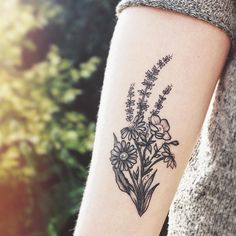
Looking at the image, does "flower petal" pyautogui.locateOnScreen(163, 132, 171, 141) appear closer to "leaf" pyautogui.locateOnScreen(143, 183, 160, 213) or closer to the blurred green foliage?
"leaf" pyautogui.locateOnScreen(143, 183, 160, 213)

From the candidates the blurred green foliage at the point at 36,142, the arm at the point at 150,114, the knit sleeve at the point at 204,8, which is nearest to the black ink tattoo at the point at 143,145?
the arm at the point at 150,114

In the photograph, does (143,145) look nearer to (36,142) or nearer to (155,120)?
(155,120)

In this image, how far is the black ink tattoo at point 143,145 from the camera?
117 cm

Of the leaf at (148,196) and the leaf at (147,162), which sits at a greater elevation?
the leaf at (147,162)

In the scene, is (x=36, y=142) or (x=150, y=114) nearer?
(x=150, y=114)

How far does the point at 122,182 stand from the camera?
1168mm

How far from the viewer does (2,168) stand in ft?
13.1

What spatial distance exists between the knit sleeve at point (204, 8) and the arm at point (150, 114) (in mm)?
16

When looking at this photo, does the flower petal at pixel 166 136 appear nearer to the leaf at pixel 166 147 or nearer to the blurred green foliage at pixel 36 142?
the leaf at pixel 166 147

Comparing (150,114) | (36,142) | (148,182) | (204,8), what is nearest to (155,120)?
(150,114)

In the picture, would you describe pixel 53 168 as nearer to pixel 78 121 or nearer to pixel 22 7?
pixel 78 121

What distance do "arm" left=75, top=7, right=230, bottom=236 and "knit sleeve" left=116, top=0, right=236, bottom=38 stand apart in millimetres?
A: 16

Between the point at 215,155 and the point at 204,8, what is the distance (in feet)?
1.13

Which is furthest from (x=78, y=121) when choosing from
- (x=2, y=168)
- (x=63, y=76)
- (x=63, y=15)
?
(x=63, y=15)
